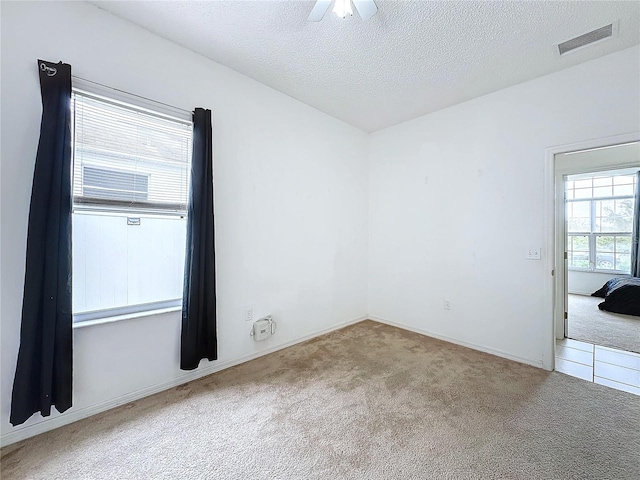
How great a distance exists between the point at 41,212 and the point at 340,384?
7.99 ft

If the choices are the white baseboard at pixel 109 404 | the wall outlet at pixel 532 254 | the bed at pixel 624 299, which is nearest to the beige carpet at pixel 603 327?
the bed at pixel 624 299

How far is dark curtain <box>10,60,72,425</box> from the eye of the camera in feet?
5.36

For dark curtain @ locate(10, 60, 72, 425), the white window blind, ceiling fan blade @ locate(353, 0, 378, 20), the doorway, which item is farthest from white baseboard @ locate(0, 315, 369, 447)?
the doorway

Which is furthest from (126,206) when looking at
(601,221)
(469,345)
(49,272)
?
(601,221)

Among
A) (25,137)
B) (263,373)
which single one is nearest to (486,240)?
(263,373)

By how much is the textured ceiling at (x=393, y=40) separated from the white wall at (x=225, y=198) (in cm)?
25

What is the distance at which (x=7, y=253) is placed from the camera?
164cm

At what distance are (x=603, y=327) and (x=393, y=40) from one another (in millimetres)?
4612

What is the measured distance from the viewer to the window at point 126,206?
6.35ft

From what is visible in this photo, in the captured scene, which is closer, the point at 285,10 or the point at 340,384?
the point at 285,10

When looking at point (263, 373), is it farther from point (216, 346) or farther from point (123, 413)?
point (123, 413)

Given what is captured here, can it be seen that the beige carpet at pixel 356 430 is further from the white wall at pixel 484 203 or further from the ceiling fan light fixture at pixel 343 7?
the ceiling fan light fixture at pixel 343 7

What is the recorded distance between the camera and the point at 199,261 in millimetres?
2281

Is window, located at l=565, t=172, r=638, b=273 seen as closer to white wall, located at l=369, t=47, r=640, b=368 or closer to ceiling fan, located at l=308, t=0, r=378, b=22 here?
white wall, located at l=369, t=47, r=640, b=368
